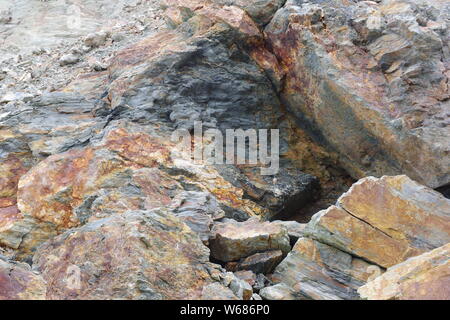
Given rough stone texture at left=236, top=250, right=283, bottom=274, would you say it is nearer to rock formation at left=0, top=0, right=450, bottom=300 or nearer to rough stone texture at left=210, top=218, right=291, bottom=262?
rock formation at left=0, top=0, right=450, bottom=300

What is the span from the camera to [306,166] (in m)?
12.4

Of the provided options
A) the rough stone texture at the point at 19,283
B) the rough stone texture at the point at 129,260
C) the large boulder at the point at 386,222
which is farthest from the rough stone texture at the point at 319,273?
the rough stone texture at the point at 19,283

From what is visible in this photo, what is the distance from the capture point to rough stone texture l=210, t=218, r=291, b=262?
8242 millimetres

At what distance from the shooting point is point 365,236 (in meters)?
7.97

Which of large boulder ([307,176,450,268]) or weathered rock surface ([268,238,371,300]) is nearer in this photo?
weathered rock surface ([268,238,371,300])

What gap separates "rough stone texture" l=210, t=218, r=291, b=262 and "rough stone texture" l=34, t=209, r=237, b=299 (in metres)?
0.74

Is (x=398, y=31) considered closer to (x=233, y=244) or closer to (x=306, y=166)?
(x=306, y=166)

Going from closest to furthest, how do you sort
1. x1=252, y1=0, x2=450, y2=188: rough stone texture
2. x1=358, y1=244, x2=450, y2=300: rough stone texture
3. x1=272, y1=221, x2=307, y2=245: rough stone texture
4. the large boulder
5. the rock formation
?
x1=358, y1=244, x2=450, y2=300: rough stone texture → the rock formation → the large boulder → x1=272, y1=221, x2=307, y2=245: rough stone texture → x1=252, y1=0, x2=450, y2=188: rough stone texture

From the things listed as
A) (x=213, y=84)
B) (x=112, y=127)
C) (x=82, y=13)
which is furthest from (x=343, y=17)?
(x=82, y=13)

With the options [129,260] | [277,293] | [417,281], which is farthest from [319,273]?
[129,260]

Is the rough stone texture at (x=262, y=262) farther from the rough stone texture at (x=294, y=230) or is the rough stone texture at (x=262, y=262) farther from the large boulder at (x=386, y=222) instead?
the large boulder at (x=386, y=222)

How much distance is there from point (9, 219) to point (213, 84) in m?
5.64

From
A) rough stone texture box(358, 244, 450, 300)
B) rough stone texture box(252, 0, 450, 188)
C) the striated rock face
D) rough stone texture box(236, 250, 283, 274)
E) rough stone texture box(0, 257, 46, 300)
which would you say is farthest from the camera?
rough stone texture box(252, 0, 450, 188)

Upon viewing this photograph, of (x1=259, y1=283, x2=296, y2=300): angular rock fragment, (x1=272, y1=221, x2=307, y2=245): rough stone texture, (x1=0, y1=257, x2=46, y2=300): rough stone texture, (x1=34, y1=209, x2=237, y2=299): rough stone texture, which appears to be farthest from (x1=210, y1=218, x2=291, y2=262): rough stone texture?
(x1=0, y1=257, x2=46, y2=300): rough stone texture
